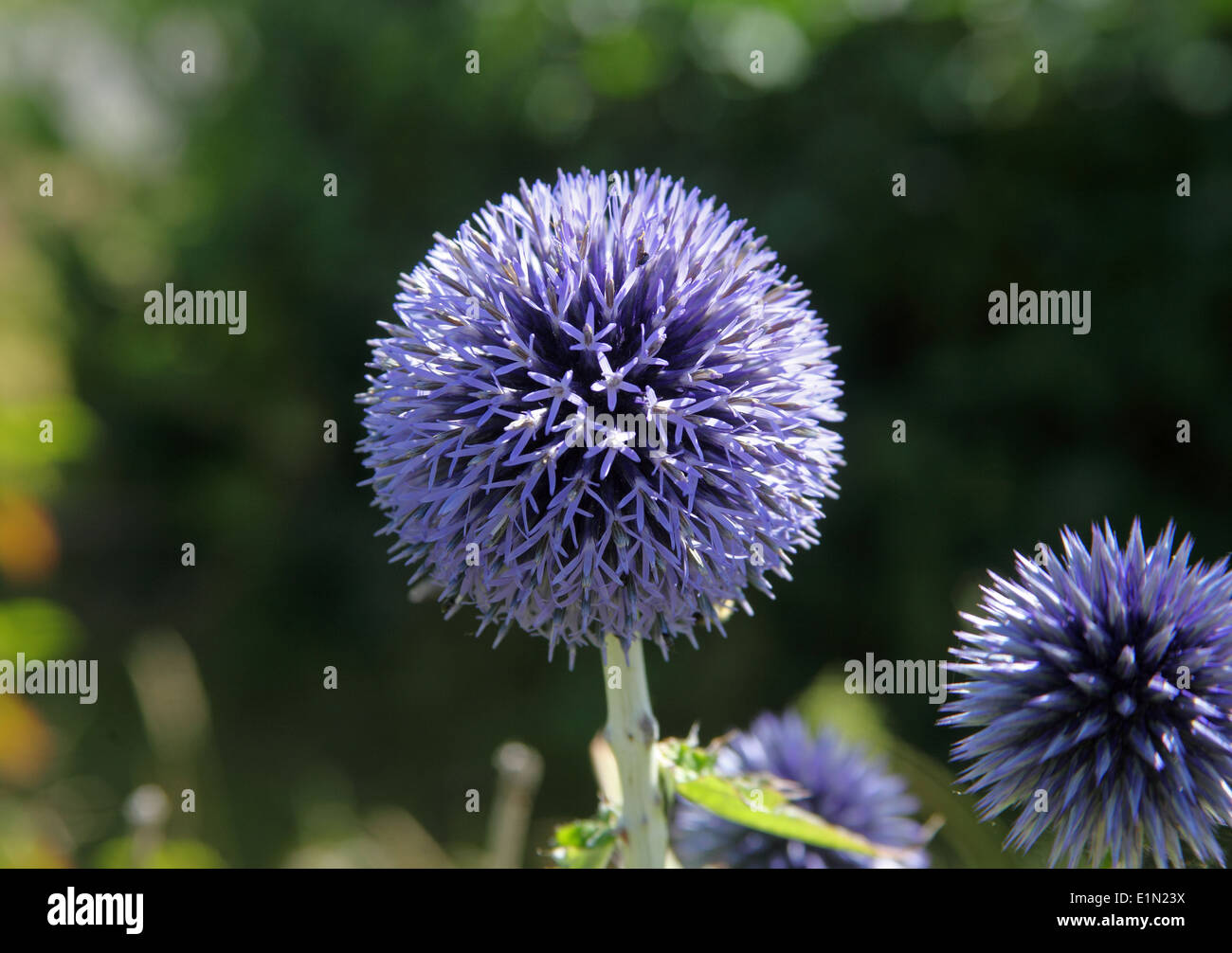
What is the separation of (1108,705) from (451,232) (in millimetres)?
4564

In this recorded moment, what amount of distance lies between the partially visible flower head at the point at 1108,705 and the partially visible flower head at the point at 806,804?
0.50m

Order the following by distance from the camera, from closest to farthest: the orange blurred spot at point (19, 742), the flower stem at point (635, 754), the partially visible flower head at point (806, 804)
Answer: the flower stem at point (635, 754)
the partially visible flower head at point (806, 804)
the orange blurred spot at point (19, 742)

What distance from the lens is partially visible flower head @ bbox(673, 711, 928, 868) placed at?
173 cm

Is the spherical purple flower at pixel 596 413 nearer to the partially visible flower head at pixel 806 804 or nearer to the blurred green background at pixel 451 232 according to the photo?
the partially visible flower head at pixel 806 804

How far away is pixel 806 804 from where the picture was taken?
1.82m

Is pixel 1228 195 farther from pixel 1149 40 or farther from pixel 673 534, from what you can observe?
pixel 673 534

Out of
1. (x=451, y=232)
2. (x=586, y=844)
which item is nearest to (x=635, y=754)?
(x=586, y=844)

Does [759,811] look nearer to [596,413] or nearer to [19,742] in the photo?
[596,413]

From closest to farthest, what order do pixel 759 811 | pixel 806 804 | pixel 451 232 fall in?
pixel 759 811 < pixel 806 804 < pixel 451 232

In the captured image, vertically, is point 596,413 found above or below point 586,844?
above

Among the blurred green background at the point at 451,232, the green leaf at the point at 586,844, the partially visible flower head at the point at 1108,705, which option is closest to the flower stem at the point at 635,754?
the green leaf at the point at 586,844

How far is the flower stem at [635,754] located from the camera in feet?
4.30

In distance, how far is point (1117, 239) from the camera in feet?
14.3
